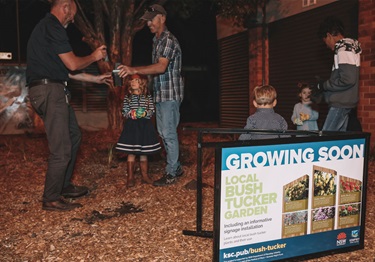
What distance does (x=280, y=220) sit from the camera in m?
2.92

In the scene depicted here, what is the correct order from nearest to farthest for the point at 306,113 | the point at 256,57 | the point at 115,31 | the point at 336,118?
the point at 336,118 < the point at 306,113 < the point at 115,31 < the point at 256,57

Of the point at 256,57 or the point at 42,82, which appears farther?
the point at 256,57

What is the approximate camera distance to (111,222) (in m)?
4.33

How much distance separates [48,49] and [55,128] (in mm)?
828

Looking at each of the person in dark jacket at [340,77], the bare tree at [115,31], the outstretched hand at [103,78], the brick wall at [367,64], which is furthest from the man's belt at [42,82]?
the brick wall at [367,64]

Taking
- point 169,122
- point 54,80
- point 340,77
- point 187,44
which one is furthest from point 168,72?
point 187,44

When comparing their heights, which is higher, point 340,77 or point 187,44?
point 187,44

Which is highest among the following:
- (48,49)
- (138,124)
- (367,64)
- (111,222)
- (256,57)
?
(256,57)

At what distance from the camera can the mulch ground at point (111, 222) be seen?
3.53 meters

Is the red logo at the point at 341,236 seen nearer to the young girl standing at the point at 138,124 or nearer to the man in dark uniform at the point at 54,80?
the man in dark uniform at the point at 54,80

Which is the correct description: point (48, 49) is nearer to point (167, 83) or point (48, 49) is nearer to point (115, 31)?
point (167, 83)

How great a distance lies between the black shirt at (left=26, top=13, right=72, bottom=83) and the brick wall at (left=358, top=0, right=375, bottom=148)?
544cm

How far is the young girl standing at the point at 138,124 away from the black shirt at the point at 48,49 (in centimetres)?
122

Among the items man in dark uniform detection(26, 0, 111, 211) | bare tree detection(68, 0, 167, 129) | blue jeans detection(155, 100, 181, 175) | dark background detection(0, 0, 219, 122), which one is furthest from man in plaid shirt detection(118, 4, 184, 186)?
dark background detection(0, 0, 219, 122)
